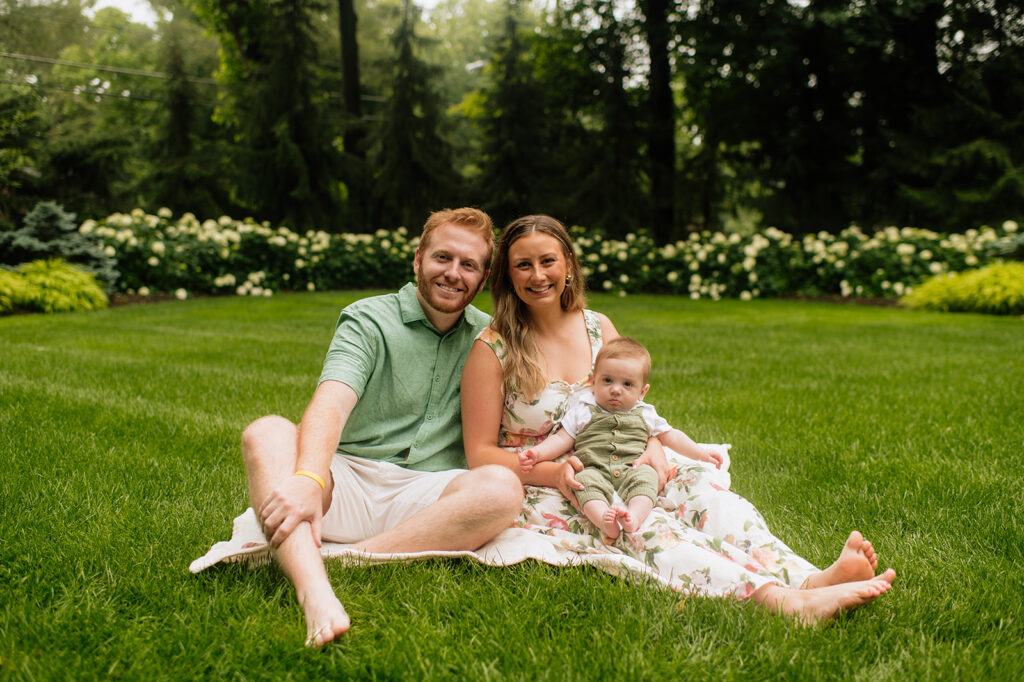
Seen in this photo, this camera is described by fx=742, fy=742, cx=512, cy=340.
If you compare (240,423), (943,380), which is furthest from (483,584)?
(943,380)

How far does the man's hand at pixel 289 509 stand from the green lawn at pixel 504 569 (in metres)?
0.20

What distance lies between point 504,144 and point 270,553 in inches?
620

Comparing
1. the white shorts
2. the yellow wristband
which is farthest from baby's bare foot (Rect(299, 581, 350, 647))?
the white shorts

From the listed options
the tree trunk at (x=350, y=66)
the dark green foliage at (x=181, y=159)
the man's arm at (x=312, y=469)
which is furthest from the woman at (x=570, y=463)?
the dark green foliage at (x=181, y=159)

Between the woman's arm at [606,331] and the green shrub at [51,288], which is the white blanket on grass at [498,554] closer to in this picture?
the woman's arm at [606,331]

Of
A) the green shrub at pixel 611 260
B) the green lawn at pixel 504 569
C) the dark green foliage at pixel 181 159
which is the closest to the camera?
the green lawn at pixel 504 569

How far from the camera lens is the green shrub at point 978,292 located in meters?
10.5

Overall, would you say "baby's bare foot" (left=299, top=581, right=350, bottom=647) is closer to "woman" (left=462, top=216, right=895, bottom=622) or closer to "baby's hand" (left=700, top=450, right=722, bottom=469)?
"woman" (left=462, top=216, right=895, bottom=622)

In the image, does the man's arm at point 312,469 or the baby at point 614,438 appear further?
the baby at point 614,438

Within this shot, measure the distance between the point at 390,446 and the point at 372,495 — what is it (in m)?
0.19

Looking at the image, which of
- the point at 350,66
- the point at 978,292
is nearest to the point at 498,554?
the point at 978,292

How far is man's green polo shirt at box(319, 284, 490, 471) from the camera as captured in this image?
265 cm

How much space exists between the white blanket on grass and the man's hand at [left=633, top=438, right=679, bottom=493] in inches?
13.3

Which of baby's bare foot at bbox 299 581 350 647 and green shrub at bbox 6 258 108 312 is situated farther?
green shrub at bbox 6 258 108 312
